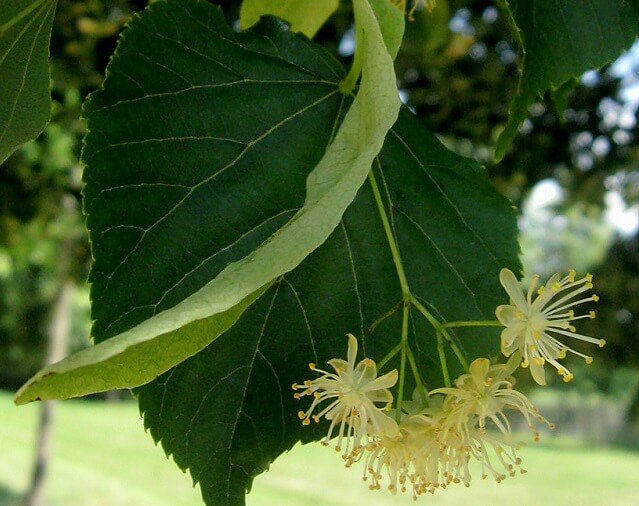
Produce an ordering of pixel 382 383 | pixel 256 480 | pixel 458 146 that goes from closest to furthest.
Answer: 1. pixel 382 383
2. pixel 458 146
3. pixel 256 480

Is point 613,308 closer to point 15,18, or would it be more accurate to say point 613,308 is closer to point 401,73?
point 401,73

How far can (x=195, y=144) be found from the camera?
521 mm

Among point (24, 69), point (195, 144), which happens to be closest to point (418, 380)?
point (195, 144)

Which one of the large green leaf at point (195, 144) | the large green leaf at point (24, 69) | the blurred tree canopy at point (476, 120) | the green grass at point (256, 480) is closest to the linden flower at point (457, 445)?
the large green leaf at point (195, 144)

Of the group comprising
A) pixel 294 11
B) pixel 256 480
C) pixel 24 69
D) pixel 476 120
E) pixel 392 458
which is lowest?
pixel 392 458

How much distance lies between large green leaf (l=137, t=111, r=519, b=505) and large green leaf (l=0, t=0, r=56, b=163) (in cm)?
18

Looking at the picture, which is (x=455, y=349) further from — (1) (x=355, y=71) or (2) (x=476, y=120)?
(2) (x=476, y=120)

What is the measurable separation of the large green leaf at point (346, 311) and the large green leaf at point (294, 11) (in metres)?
0.11

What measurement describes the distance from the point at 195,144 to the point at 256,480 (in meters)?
8.05

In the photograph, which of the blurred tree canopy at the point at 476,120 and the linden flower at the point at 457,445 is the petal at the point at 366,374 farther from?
the blurred tree canopy at the point at 476,120

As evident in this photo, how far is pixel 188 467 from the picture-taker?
0.51 metres

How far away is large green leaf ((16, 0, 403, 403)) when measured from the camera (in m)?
0.48

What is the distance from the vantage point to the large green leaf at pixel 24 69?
0.52 metres

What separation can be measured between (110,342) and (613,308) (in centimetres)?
262
